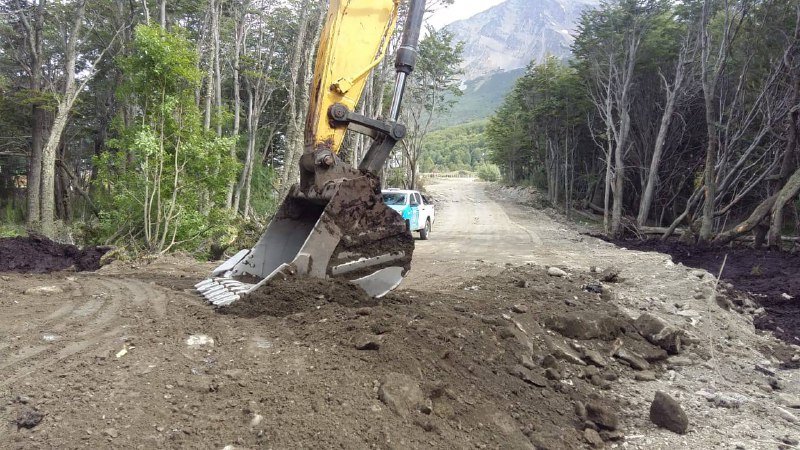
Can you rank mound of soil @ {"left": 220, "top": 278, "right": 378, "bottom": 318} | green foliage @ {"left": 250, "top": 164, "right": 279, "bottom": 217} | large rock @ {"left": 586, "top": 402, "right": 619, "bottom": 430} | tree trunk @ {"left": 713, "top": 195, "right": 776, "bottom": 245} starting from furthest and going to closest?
green foliage @ {"left": 250, "top": 164, "right": 279, "bottom": 217}, tree trunk @ {"left": 713, "top": 195, "right": 776, "bottom": 245}, mound of soil @ {"left": 220, "top": 278, "right": 378, "bottom": 318}, large rock @ {"left": 586, "top": 402, "right": 619, "bottom": 430}

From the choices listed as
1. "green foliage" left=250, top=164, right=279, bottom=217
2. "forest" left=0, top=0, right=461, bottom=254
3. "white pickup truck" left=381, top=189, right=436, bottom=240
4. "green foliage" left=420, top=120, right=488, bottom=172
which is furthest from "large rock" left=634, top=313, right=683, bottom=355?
"green foliage" left=420, top=120, right=488, bottom=172

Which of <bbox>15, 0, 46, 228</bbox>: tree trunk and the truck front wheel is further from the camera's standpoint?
the truck front wheel

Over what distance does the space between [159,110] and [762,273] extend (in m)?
11.9

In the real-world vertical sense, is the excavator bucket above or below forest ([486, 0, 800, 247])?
below

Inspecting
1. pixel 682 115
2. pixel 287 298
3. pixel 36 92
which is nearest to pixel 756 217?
pixel 682 115

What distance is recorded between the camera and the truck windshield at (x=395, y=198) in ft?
47.0

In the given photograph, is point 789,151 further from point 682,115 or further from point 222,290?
point 222,290

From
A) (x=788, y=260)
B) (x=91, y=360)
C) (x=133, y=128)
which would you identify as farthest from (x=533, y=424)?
(x=788, y=260)

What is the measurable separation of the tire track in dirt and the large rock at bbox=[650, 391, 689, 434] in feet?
13.1

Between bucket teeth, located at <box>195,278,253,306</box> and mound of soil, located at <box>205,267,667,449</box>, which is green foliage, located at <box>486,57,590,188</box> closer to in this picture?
mound of soil, located at <box>205,267,667,449</box>

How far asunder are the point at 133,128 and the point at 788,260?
1373 cm

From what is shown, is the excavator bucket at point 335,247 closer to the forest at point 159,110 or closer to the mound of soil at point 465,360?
the mound of soil at point 465,360

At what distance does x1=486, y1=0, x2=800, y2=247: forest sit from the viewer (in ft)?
43.5

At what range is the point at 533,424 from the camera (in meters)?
3.39
